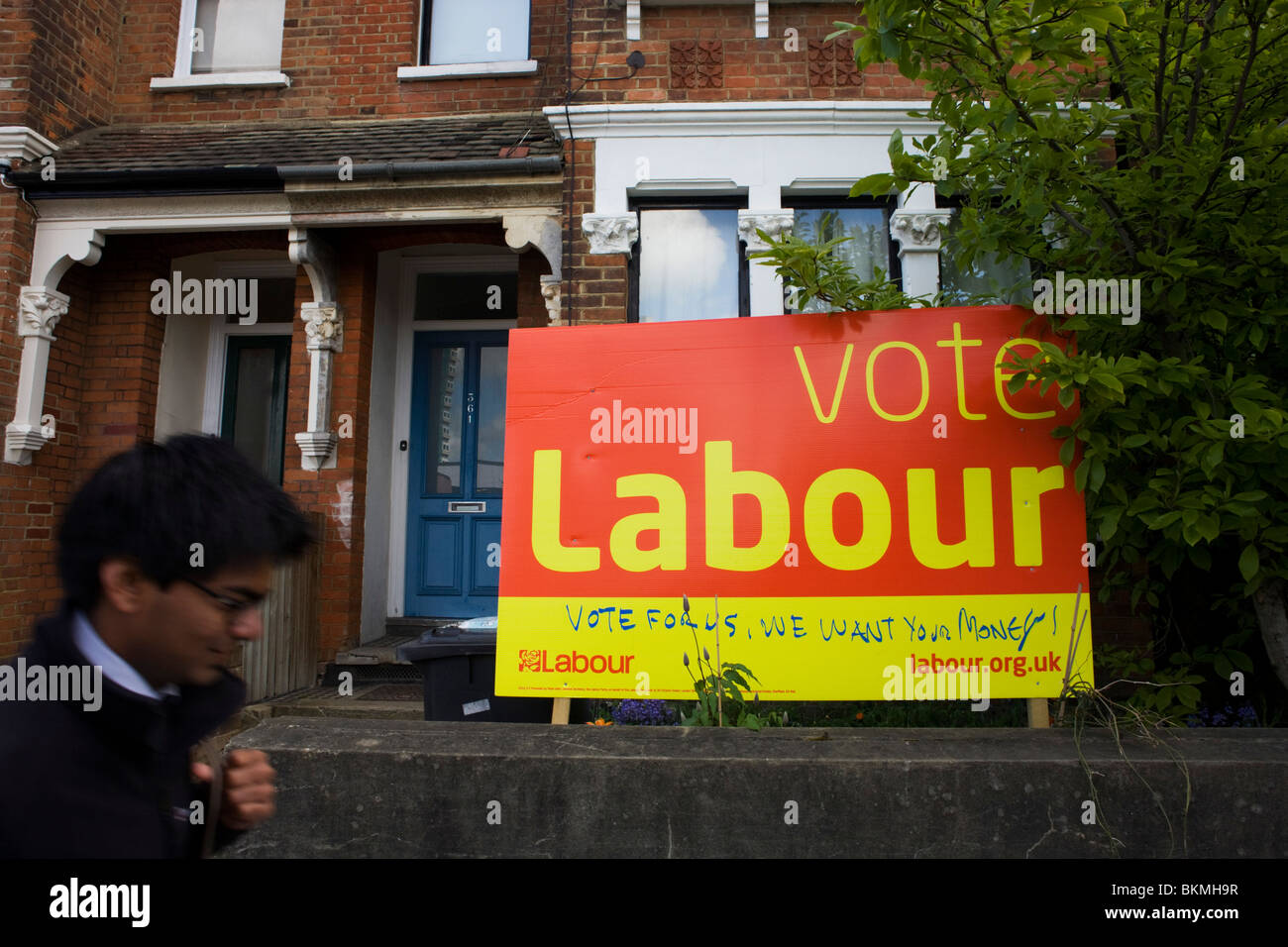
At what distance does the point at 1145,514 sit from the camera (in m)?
2.85

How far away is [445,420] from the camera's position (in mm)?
7367

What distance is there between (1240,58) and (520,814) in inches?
159

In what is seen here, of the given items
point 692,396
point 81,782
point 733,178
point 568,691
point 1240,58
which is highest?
point 733,178

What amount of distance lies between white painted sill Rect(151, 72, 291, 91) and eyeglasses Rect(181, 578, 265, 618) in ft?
23.9

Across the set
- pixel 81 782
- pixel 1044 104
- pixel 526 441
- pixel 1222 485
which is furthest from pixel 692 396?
pixel 81 782

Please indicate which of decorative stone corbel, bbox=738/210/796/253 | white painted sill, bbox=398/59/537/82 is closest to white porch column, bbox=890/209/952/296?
decorative stone corbel, bbox=738/210/796/253

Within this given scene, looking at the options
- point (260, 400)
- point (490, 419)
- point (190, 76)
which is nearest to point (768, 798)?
point (490, 419)

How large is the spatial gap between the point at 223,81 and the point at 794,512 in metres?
7.01

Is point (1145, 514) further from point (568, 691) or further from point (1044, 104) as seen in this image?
point (568, 691)

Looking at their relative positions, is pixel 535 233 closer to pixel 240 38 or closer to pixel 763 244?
pixel 763 244

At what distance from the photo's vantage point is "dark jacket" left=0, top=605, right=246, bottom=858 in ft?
3.15

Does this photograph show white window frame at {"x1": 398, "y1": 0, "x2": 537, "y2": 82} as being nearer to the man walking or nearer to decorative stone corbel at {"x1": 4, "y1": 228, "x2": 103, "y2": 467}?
decorative stone corbel at {"x1": 4, "y1": 228, "x2": 103, "y2": 467}

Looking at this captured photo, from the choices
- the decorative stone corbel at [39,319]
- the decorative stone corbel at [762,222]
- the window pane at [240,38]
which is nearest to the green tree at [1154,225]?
the decorative stone corbel at [762,222]

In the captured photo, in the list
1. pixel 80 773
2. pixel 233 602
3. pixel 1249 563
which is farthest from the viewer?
pixel 1249 563
